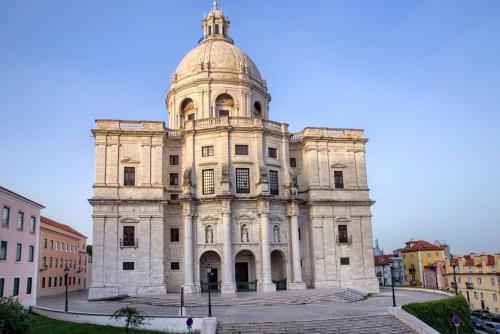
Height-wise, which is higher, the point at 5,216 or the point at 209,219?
the point at 209,219

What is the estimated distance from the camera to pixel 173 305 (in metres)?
32.8

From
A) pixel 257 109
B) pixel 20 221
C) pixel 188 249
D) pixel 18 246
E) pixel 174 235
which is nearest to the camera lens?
pixel 18 246

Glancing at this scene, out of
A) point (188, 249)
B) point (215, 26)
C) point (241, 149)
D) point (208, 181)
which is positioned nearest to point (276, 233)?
point (208, 181)

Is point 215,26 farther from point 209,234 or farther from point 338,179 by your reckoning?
point 209,234

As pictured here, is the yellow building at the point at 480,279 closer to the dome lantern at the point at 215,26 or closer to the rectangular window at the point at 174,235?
the rectangular window at the point at 174,235

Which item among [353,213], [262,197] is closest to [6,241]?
[262,197]

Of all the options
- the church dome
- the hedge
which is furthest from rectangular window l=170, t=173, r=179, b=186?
the hedge

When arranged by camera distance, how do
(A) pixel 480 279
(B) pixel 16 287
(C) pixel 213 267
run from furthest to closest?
(A) pixel 480 279
(C) pixel 213 267
(B) pixel 16 287

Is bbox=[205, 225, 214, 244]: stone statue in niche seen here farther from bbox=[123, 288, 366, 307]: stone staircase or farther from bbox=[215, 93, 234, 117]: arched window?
bbox=[215, 93, 234, 117]: arched window

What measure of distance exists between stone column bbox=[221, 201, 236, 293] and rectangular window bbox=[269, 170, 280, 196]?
15.9ft

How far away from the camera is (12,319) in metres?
16.8

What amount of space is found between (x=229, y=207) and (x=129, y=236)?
9217mm

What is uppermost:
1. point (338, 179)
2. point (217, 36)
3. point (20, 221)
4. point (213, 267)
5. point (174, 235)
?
point (217, 36)

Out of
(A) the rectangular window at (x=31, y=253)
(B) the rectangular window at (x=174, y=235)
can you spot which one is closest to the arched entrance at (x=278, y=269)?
(B) the rectangular window at (x=174, y=235)
